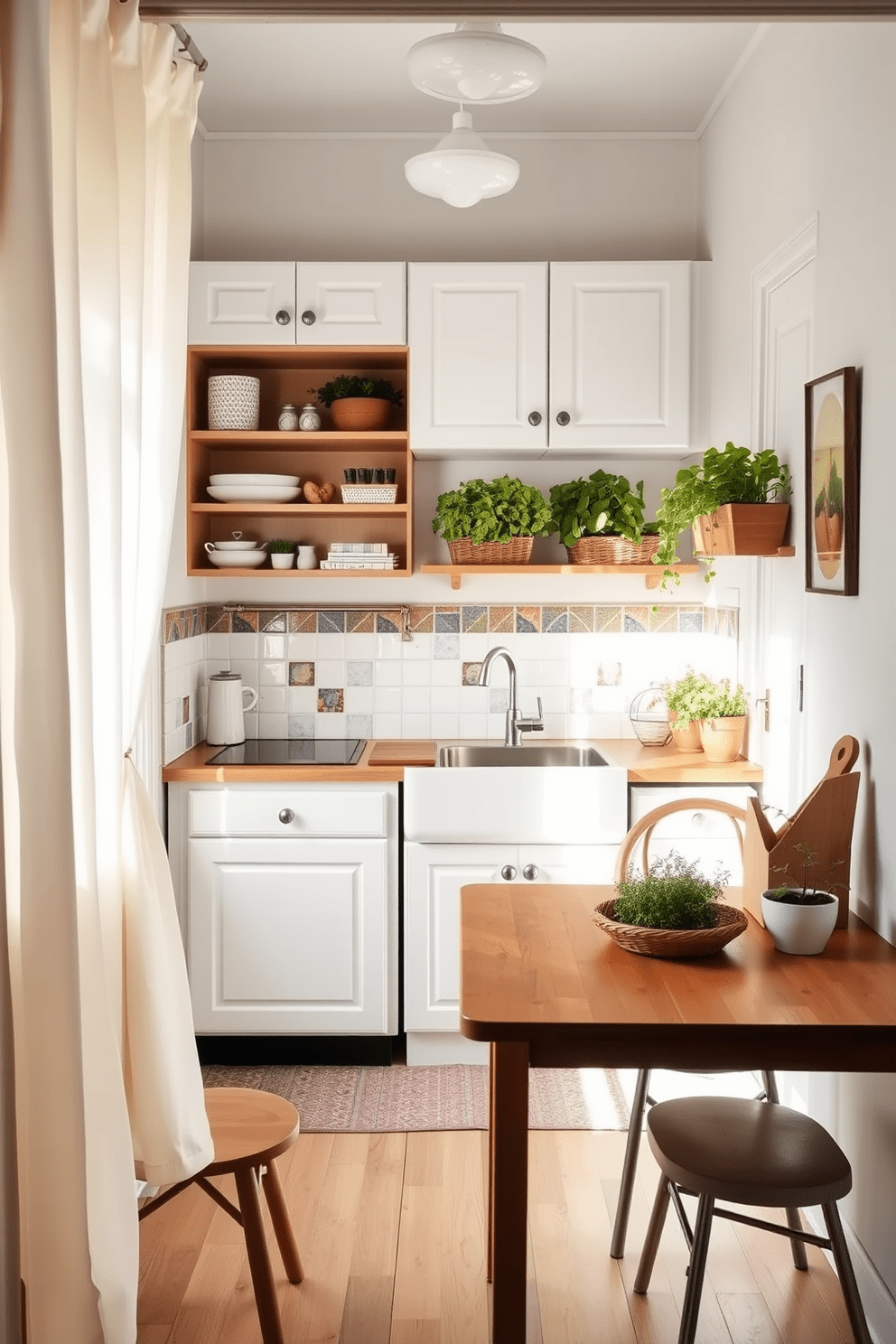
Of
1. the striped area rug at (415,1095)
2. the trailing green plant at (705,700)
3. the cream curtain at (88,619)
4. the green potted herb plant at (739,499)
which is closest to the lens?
the cream curtain at (88,619)

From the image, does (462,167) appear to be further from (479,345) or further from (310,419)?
(310,419)

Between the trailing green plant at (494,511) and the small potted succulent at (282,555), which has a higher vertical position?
the trailing green plant at (494,511)

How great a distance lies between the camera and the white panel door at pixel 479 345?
365 centimetres

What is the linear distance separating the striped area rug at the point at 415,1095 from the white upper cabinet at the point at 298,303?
2173mm

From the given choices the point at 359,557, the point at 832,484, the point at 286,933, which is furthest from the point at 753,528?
the point at 286,933

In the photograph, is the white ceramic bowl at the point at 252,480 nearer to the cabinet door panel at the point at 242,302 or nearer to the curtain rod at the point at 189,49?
the cabinet door panel at the point at 242,302

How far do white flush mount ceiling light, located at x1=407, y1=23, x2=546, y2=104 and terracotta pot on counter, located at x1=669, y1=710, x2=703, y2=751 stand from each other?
192 cm

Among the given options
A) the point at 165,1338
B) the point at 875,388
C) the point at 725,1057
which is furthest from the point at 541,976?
the point at 875,388

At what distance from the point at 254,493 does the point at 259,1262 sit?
231 centimetres

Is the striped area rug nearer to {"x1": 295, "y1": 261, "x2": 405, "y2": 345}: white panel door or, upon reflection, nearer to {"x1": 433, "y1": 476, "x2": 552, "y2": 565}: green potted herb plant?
{"x1": 433, "y1": 476, "x2": 552, "y2": 565}: green potted herb plant

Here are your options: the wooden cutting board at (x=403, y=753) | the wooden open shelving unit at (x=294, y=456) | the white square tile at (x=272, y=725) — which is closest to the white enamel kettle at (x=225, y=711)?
the white square tile at (x=272, y=725)

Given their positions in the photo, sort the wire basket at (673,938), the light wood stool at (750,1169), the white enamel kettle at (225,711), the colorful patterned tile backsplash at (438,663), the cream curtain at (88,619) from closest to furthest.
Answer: the cream curtain at (88,619) → the light wood stool at (750,1169) → the wire basket at (673,938) → the white enamel kettle at (225,711) → the colorful patterned tile backsplash at (438,663)

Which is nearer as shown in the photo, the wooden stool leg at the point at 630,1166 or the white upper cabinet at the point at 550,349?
the wooden stool leg at the point at 630,1166

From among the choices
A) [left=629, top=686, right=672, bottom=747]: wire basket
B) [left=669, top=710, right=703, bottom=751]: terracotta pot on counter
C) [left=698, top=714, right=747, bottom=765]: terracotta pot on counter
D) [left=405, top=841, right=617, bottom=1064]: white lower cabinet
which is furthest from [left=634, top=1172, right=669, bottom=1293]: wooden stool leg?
[left=629, top=686, right=672, bottom=747]: wire basket
